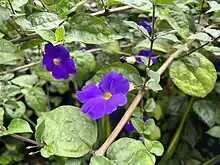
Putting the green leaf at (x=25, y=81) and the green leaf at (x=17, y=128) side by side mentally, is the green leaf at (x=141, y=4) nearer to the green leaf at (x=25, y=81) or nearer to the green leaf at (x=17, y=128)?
the green leaf at (x=17, y=128)

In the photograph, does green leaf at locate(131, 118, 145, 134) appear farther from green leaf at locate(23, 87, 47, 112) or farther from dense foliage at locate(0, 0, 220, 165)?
green leaf at locate(23, 87, 47, 112)

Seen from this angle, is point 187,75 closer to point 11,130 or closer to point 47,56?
point 47,56

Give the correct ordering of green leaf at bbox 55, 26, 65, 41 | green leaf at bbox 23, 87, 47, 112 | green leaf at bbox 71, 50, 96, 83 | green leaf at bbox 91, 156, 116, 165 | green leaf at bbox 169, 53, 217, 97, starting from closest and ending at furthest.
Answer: green leaf at bbox 91, 156, 116, 165 → green leaf at bbox 55, 26, 65, 41 → green leaf at bbox 169, 53, 217, 97 → green leaf at bbox 71, 50, 96, 83 → green leaf at bbox 23, 87, 47, 112

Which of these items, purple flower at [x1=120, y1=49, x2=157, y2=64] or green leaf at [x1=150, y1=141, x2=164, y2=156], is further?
purple flower at [x1=120, y1=49, x2=157, y2=64]

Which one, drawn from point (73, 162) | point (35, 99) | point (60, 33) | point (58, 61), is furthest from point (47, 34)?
point (35, 99)

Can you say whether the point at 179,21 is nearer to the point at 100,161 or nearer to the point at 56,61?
the point at 56,61

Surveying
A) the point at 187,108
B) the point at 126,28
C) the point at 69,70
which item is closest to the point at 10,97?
the point at 69,70

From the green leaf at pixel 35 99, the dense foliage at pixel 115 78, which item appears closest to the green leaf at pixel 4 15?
the dense foliage at pixel 115 78

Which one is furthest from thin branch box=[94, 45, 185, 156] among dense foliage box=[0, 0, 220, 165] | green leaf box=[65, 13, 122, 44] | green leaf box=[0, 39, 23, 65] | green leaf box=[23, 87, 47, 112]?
green leaf box=[23, 87, 47, 112]
